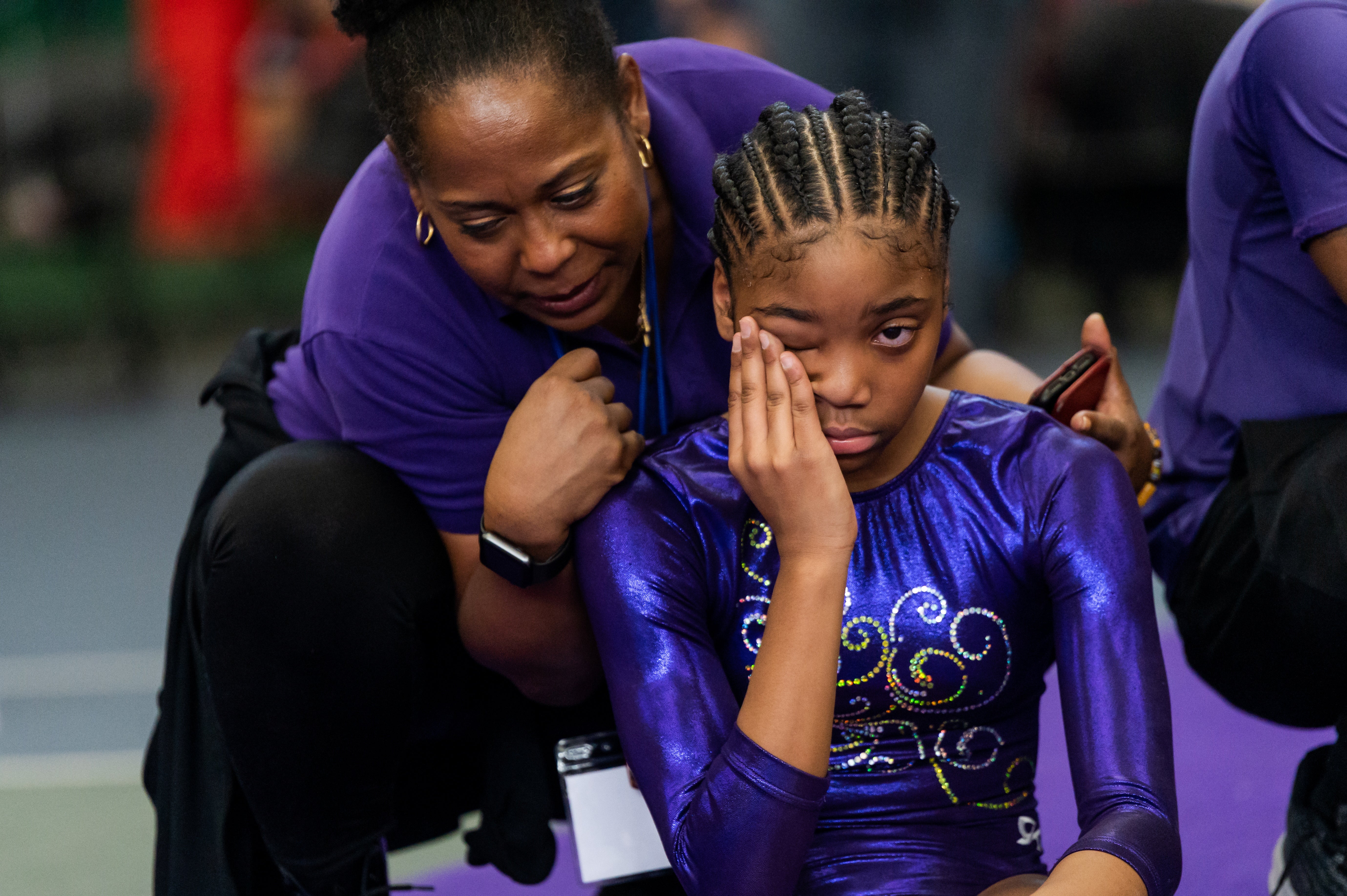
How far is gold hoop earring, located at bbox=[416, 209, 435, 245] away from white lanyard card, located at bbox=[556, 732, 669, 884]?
22.1 inches

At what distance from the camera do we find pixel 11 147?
591cm

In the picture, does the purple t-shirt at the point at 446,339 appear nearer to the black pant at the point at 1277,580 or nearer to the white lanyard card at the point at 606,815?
the white lanyard card at the point at 606,815

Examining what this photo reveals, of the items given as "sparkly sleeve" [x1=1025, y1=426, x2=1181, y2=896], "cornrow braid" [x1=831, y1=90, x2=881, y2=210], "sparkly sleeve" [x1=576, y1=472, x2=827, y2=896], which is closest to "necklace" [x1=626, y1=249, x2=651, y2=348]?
"sparkly sleeve" [x1=576, y1=472, x2=827, y2=896]

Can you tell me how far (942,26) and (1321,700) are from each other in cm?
311

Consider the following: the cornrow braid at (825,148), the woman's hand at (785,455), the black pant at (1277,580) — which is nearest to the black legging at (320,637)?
the woman's hand at (785,455)

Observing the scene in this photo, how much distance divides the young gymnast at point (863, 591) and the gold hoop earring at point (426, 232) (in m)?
0.36

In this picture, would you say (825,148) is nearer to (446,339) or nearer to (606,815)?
(446,339)

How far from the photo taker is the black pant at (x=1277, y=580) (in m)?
1.43

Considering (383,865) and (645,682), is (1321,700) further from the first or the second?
(383,865)

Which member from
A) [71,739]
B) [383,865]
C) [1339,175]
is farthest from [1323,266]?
[71,739]

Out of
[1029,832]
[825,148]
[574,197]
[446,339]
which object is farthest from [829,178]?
[1029,832]

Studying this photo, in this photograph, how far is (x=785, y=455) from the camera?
1146mm

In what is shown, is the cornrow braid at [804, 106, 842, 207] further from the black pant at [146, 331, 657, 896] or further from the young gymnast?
the black pant at [146, 331, 657, 896]

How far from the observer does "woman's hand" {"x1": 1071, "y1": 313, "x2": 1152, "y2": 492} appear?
144 cm
